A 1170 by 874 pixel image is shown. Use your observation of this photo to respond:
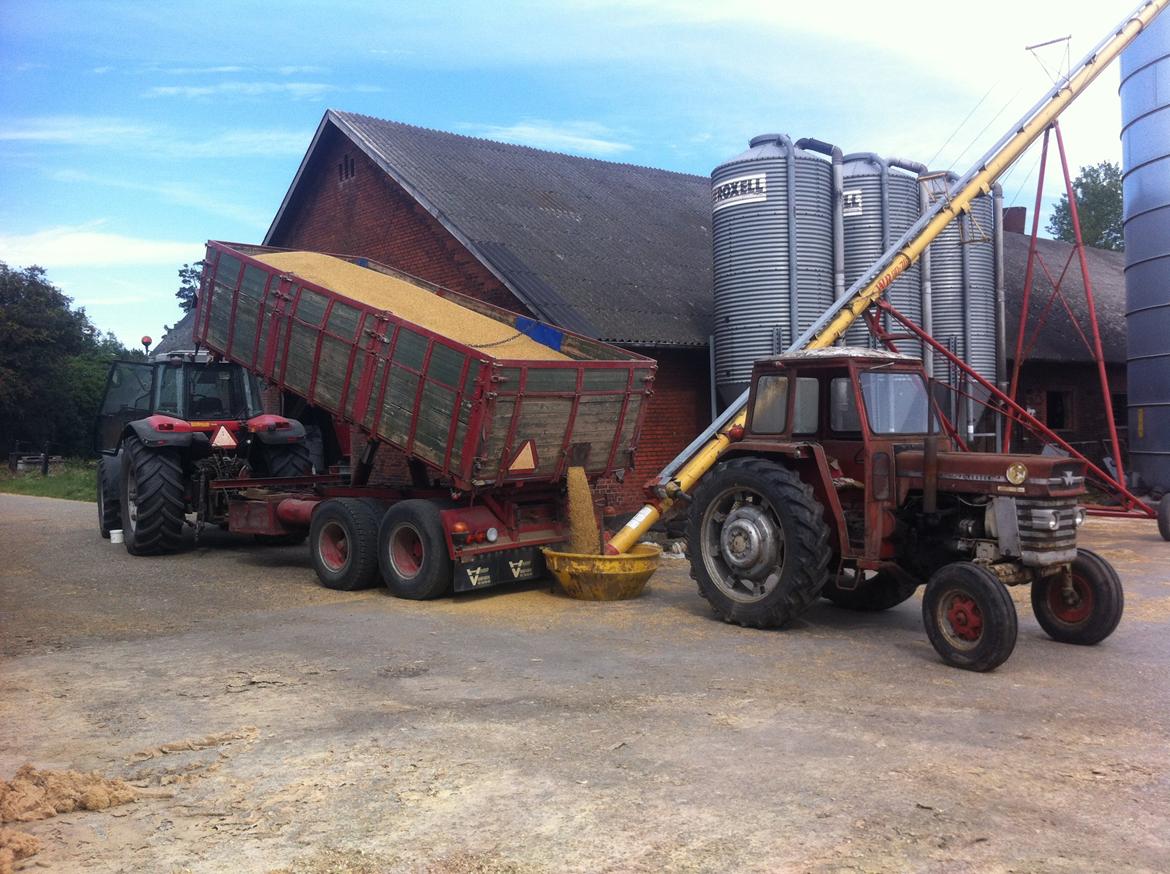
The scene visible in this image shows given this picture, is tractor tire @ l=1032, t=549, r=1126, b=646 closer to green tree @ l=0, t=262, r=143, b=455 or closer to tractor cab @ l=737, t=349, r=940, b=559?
tractor cab @ l=737, t=349, r=940, b=559

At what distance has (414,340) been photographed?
30.9ft

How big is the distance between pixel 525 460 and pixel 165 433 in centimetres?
519

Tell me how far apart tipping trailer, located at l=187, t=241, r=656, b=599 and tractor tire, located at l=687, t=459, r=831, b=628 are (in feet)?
5.65

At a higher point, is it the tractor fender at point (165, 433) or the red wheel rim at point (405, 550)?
the tractor fender at point (165, 433)

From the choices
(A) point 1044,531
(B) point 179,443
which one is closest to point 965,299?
(A) point 1044,531

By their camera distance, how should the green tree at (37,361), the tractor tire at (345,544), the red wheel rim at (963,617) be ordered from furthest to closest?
the green tree at (37,361) → the tractor tire at (345,544) → the red wheel rim at (963,617)

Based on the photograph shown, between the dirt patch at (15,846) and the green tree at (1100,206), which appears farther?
the green tree at (1100,206)

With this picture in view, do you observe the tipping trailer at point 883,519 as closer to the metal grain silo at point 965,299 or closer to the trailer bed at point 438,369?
the trailer bed at point 438,369

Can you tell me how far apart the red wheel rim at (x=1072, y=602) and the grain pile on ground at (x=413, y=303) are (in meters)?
4.45

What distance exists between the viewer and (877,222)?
14.4 m

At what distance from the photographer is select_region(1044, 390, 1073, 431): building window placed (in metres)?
20.9

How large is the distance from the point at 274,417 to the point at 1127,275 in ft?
41.1

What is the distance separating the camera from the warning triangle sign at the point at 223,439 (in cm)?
1238

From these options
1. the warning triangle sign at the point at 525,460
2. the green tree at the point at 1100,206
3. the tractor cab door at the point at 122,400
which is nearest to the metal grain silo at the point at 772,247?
the warning triangle sign at the point at 525,460
